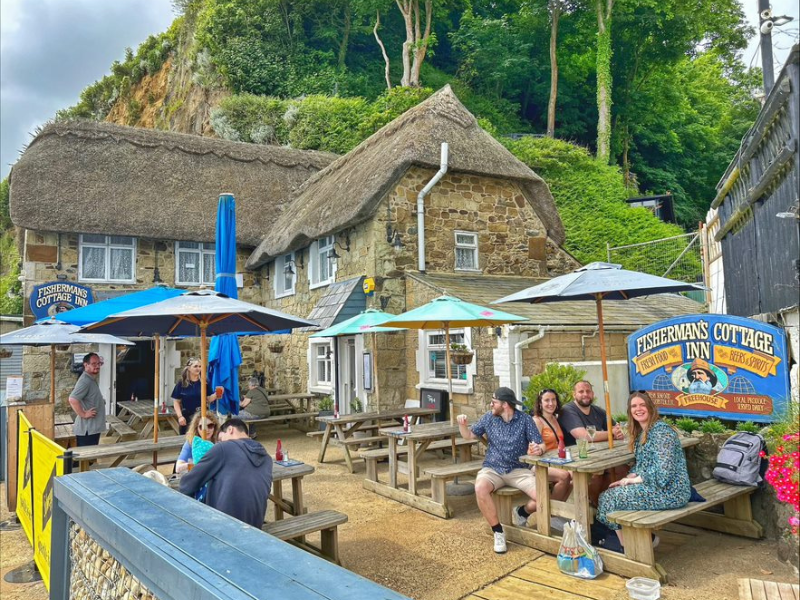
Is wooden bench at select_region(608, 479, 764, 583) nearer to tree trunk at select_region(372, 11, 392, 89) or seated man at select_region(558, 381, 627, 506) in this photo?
seated man at select_region(558, 381, 627, 506)

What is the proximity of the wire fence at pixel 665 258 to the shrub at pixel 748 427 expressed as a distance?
1118cm

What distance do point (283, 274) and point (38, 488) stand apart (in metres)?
10.2

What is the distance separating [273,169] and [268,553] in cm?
1693

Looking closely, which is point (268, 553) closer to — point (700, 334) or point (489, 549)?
point (489, 549)

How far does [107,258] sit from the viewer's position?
1449 cm

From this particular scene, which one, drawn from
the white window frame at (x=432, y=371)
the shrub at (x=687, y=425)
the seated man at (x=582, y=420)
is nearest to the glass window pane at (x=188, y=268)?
the white window frame at (x=432, y=371)

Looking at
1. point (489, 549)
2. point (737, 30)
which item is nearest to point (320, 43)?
point (737, 30)

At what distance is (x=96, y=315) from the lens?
779cm

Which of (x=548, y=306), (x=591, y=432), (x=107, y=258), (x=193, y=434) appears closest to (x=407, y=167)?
(x=548, y=306)

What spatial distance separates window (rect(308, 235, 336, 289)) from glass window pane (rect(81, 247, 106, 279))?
18.1 ft

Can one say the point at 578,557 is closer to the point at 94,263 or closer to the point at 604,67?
the point at 94,263

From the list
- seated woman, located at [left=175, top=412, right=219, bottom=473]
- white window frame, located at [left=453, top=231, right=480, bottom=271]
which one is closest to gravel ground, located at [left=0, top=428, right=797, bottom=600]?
seated woman, located at [left=175, top=412, right=219, bottom=473]

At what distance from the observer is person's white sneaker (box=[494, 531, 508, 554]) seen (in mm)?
4715

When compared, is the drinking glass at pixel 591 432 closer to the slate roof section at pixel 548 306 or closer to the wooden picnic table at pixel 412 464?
the wooden picnic table at pixel 412 464
